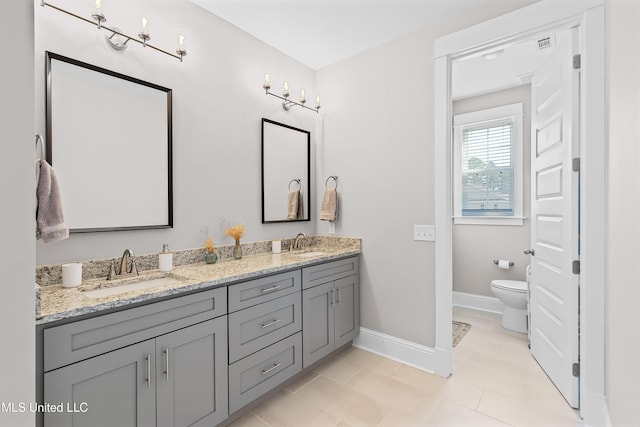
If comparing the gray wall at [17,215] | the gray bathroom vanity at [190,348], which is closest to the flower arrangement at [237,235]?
the gray bathroom vanity at [190,348]

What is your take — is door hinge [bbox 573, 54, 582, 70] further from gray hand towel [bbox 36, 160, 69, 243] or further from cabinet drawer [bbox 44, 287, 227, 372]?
gray hand towel [bbox 36, 160, 69, 243]

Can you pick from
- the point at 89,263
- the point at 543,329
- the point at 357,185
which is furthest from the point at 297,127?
Answer: the point at 543,329

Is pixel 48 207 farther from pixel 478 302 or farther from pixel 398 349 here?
pixel 478 302

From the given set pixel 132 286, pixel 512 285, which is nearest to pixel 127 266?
pixel 132 286

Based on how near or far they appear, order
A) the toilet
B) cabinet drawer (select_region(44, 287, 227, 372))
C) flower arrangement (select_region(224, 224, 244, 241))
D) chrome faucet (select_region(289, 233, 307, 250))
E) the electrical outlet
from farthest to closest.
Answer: the toilet
chrome faucet (select_region(289, 233, 307, 250))
the electrical outlet
flower arrangement (select_region(224, 224, 244, 241))
cabinet drawer (select_region(44, 287, 227, 372))

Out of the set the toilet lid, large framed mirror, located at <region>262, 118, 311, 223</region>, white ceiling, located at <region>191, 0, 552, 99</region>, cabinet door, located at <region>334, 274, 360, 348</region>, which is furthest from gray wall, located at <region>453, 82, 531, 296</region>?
large framed mirror, located at <region>262, 118, 311, 223</region>

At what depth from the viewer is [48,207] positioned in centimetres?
139

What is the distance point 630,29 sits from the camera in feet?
4.06

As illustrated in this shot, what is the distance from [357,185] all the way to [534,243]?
152 cm

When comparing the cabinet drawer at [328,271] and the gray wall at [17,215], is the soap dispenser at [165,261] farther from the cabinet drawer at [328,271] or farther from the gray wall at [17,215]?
the gray wall at [17,215]

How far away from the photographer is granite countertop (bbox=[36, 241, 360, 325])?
3.82ft

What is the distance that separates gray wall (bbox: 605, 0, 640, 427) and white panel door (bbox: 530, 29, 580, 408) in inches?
8.0

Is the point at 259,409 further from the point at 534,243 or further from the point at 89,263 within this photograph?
the point at 534,243

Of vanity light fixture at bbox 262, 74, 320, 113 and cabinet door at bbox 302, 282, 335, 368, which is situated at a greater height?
vanity light fixture at bbox 262, 74, 320, 113
